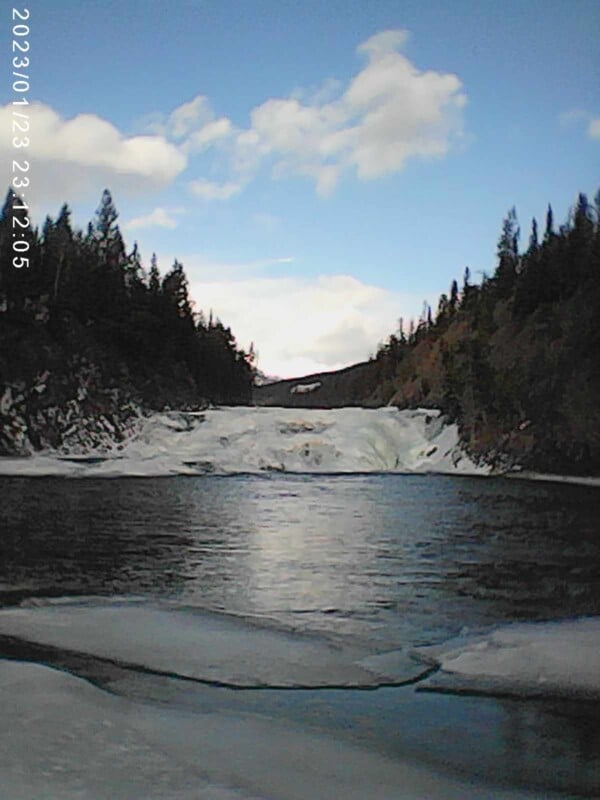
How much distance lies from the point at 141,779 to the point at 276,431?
173 ft

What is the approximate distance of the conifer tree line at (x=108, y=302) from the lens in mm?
68750

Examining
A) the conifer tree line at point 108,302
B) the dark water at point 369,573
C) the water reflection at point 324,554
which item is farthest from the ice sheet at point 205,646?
the conifer tree line at point 108,302

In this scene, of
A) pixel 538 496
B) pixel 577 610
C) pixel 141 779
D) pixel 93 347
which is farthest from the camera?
pixel 93 347

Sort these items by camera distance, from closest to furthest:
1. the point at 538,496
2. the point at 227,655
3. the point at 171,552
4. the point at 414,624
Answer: the point at 227,655
the point at 414,624
the point at 171,552
the point at 538,496

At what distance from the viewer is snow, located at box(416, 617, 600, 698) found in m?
9.26

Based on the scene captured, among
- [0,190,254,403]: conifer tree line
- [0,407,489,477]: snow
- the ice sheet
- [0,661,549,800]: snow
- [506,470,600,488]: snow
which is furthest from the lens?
[0,190,254,403]: conifer tree line

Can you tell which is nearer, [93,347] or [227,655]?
[227,655]

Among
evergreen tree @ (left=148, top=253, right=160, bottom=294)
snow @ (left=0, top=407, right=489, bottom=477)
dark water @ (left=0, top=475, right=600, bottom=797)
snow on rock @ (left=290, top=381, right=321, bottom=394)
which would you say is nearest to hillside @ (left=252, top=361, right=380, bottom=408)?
snow on rock @ (left=290, top=381, right=321, bottom=394)

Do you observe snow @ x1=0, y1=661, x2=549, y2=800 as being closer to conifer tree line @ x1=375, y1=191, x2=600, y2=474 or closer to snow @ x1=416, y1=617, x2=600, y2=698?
snow @ x1=416, y1=617, x2=600, y2=698

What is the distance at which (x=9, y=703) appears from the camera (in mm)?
7824

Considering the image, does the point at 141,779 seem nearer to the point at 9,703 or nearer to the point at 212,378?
the point at 9,703

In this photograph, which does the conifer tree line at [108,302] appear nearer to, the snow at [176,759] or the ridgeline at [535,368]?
the ridgeline at [535,368]

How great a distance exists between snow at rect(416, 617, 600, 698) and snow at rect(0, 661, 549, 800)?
258cm

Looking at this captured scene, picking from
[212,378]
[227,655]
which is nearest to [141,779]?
[227,655]
